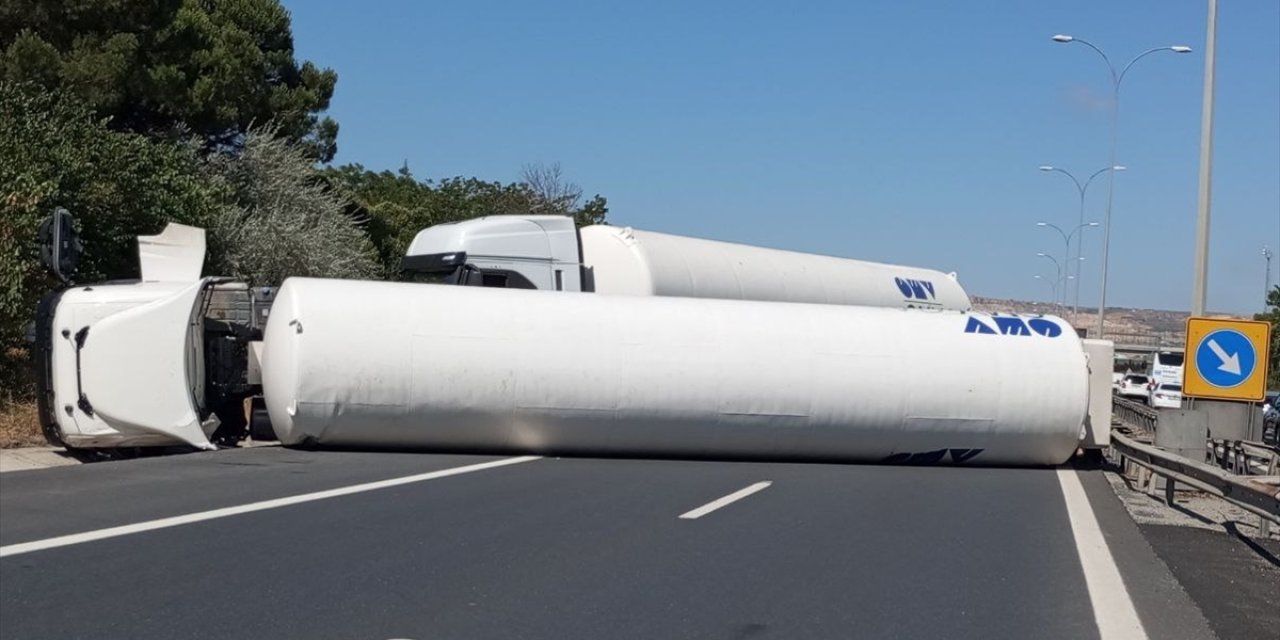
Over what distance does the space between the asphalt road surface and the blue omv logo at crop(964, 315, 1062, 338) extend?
3.76 meters

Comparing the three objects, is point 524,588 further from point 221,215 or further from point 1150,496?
point 221,215

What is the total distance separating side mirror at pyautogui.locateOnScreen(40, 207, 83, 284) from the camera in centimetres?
1520

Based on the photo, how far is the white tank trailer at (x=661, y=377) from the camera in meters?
15.9

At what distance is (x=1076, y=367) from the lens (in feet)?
58.6

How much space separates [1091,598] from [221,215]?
942 inches

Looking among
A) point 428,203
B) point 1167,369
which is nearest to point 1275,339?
point 1167,369

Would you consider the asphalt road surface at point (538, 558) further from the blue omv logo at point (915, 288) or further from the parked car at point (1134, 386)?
the parked car at point (1134, 386)

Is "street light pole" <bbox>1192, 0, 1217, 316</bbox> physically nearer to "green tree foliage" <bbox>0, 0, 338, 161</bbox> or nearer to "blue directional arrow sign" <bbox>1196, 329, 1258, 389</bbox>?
"blue directional arrow sign" <bbox>1196, 329, 1258, 389</bbox>

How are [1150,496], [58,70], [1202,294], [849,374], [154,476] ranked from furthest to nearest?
1. [58,70]
2. [1202,294]
3. [849,374]
4. [1150,496]
5. [154,476]

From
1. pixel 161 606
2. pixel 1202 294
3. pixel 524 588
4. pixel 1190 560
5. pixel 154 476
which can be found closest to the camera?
pixel 161 606

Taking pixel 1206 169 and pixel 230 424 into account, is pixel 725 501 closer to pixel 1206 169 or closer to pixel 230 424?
pixel 230 424

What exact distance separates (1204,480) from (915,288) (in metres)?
13.0

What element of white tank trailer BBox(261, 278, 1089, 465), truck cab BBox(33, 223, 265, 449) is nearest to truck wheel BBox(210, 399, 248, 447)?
truck cab BBox(33, 223, 265, 449)

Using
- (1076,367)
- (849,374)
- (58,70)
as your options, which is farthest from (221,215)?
(1076,367)
